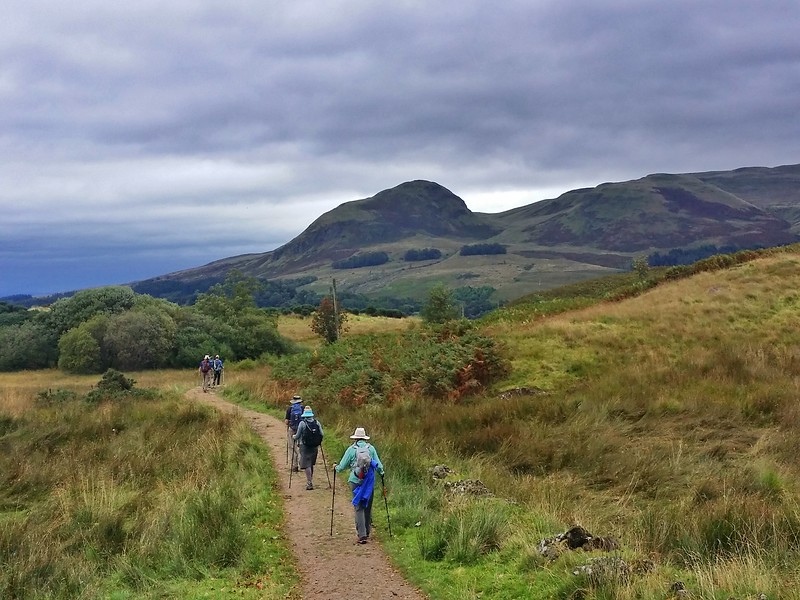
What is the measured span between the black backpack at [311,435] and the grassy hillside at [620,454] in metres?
1.78

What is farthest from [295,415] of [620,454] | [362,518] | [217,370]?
[217,370]

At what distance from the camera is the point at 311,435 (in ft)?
38.9

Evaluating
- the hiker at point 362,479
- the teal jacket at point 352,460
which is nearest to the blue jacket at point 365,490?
the hiker at point 362,479

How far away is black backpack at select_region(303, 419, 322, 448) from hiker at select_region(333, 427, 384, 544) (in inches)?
Answer: 98.4

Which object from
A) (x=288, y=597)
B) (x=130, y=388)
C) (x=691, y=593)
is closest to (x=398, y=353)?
(x=130, y=388)

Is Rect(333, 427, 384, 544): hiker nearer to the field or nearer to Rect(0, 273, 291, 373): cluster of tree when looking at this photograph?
the field

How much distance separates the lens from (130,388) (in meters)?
29.5

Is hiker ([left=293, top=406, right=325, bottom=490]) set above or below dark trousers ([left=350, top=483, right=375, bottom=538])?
above

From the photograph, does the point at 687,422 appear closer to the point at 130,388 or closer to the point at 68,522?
the point at 68,522

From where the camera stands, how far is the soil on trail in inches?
302

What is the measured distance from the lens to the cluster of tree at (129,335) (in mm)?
53281

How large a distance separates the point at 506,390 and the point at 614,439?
8.33m

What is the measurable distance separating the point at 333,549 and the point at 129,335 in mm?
49540

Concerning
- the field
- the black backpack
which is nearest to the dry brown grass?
the field
